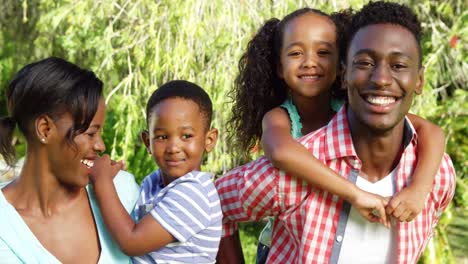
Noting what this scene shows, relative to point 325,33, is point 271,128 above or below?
below

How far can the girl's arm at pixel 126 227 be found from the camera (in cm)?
208

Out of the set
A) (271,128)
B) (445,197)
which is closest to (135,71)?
(271,128)

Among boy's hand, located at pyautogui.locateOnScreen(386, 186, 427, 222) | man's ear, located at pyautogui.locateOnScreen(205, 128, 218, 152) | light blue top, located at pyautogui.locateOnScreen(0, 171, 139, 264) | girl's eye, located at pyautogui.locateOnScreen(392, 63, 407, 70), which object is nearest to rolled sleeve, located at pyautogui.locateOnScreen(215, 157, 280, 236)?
man's ear, located at pyautogui.locateOnScreen(205, 128, 218, 152)

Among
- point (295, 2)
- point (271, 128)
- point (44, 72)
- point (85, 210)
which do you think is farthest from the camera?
point (295, 2)

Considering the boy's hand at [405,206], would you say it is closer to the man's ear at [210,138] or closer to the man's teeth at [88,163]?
the man's ear at [210,138]

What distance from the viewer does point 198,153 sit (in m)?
2.28

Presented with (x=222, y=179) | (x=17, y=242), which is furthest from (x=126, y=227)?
(x=222, y=179)

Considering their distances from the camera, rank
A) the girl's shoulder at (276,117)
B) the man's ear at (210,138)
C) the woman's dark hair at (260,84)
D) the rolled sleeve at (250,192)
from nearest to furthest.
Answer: the rolled sleeve at (250,192), the man's ear at (210,138), the girl's shoulder at (276,117), the woman's dark hair at (260,84)

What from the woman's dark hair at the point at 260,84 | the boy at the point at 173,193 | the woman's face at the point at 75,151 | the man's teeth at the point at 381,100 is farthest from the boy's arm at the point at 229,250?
the man's teeth at the point at 381,100

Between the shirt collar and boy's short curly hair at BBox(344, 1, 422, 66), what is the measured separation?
0.65 feet

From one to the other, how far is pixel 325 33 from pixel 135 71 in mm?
2758

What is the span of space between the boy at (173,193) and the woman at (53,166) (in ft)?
0.25

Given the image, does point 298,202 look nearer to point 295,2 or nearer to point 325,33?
point 325,33

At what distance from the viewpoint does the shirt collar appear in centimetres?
217
